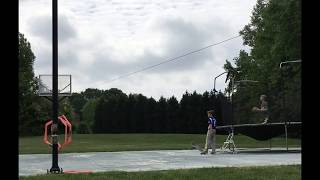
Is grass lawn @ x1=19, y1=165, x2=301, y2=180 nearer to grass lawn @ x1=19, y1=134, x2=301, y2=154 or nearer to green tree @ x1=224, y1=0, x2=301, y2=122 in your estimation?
green tree @ x1=224, y1=0, x2=301, y2=122

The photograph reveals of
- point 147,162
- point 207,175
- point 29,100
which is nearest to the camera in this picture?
point 207,175

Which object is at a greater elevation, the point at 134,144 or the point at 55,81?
Answer: the point at 55,81

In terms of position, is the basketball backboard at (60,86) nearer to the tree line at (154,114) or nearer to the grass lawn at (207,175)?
the grass lawn at (207,175)

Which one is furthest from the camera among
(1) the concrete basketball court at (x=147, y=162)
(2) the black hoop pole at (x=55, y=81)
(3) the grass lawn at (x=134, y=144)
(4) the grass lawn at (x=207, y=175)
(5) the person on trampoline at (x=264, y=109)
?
(3) the grass lawn at (x=134, y=144)

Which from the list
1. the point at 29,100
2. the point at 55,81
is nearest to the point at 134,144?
the point at 55,81

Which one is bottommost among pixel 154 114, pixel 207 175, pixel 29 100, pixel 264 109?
pixel 207 175

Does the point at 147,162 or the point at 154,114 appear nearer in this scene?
the point at 147,162

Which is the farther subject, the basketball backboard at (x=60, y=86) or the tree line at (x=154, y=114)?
the tree line at (x=154, y=114)

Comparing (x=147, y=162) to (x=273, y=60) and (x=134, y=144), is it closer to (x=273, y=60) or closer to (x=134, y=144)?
(x=134, y=144)

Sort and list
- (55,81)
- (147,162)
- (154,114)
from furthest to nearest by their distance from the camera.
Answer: (154,114) < (147,162) < (55,81)

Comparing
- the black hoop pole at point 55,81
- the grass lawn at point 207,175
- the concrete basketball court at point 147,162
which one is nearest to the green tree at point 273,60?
the concrete basketball court at point 147,162

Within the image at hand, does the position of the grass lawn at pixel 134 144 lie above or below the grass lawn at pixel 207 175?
below
